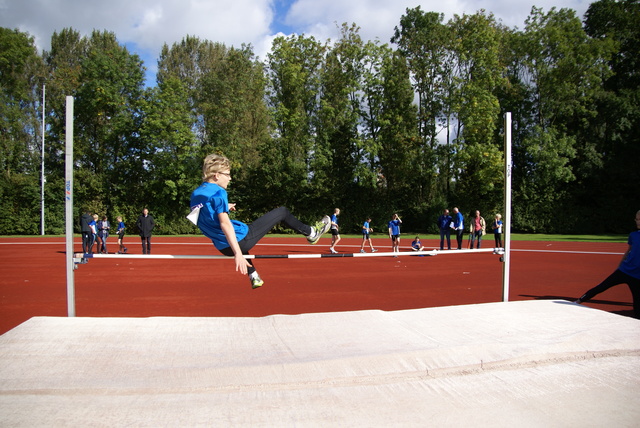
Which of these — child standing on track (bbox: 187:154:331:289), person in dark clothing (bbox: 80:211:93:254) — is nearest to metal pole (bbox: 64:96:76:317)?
child standing on track (bbox: 187:154:331:289)

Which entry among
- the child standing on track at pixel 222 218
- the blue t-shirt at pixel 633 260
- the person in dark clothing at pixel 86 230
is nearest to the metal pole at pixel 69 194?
the child standing on track at pixel 222 218

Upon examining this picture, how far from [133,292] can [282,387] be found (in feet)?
22.4

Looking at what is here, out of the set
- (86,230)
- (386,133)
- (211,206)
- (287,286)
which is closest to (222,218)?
(211,206)

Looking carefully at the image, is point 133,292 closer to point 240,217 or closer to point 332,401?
point 332,401

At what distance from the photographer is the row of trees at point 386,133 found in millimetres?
32281

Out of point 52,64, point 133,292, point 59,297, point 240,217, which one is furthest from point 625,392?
point 52,64

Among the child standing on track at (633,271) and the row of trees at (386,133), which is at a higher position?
the row of trees at (386,133)

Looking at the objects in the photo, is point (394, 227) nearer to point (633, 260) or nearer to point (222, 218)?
point (633, 260)

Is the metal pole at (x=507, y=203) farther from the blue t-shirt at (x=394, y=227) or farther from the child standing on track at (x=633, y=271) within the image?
the blue t-shirt at (x=394, y=227)

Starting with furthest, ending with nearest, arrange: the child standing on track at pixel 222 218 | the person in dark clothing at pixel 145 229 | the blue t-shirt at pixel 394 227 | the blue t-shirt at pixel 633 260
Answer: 1. the blue t-shirt at pixel 394 227
2. the person in dark clothing at pixel 145 229
3. the blue t-shirt at pixel 633 260
4. the child standing on track at pixel 222 218

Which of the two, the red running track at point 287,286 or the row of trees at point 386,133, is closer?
the red running track at point 287,286

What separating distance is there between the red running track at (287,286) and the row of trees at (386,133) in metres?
17.8

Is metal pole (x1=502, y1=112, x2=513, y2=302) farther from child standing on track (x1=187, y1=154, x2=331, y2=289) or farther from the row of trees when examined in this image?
the row of trees

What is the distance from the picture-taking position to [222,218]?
3.90 metres
